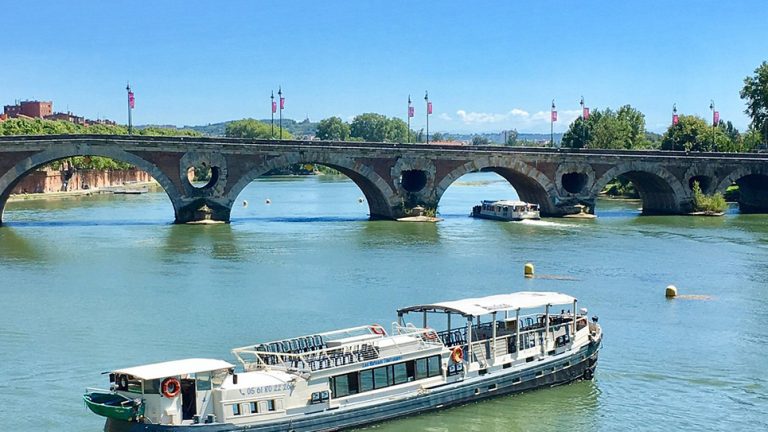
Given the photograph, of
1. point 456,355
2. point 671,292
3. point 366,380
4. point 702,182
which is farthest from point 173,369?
point 702,182

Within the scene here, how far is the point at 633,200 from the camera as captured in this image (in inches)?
5551

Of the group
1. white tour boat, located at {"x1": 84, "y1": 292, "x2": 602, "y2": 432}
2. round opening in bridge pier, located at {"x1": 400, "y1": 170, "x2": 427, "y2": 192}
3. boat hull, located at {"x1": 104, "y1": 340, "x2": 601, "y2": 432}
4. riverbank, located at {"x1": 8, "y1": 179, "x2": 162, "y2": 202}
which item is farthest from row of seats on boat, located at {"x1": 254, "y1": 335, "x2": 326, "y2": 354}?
riverbank, located at {"x1": 8, "y1": 179, "x2": 162, "y2": 202}

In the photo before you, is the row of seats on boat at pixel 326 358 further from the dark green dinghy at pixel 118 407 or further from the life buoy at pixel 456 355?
the dark green dinghy at pixel 118 407

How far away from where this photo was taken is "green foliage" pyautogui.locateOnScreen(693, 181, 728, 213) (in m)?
106

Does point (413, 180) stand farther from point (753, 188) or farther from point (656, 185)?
point (753, 188)

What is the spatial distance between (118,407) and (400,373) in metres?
9.05

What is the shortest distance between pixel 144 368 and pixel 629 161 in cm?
8372

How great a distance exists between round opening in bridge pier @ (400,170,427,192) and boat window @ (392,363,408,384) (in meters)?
66.8

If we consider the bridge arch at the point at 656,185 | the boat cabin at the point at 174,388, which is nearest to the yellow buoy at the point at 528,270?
the boat cabin at the point at 174,388

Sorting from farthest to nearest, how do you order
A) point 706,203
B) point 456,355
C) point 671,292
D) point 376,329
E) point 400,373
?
1. point 706,203
2. point 671,292
3. point 376,329
4. point 456,355
5. point 400,373

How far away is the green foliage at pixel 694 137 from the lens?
14888 centimetres

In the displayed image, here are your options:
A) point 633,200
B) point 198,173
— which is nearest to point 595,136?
point 633,200

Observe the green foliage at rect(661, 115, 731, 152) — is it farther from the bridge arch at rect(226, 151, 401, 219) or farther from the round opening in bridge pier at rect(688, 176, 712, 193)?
the bridge arch at rect(226, 151, 401, 219)

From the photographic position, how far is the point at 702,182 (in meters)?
110
